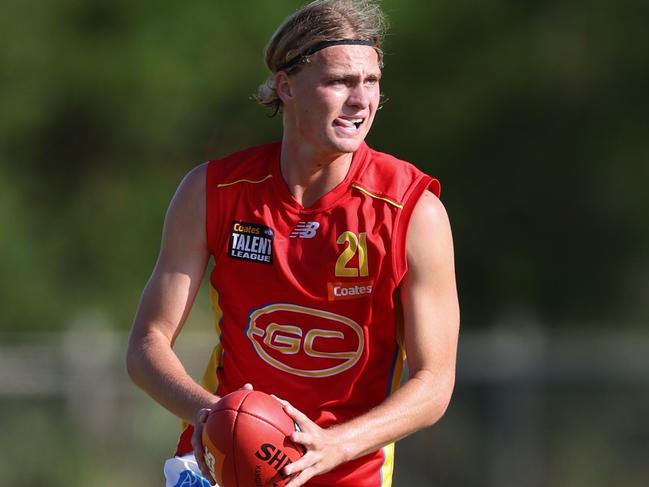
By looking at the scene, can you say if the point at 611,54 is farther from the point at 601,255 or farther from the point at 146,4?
the point at 146,4

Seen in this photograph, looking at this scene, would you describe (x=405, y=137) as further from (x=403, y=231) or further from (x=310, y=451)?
(x=310, y=451)

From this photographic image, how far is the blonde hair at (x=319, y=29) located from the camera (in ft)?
15.7

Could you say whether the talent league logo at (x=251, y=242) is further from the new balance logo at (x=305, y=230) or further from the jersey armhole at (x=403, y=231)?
the jersey armhole at (x=403, y=231)

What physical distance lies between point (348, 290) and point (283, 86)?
836mm

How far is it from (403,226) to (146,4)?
12019mm

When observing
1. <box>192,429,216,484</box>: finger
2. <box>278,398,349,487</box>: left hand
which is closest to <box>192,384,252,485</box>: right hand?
<box>192,429,216,484</box>: finger

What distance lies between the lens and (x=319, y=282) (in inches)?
189

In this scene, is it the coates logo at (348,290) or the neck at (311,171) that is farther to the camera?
the neck at (311,171)

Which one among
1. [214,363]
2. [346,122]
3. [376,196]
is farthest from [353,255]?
[214,363]

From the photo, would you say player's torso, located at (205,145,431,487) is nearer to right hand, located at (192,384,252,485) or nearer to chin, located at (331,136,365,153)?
chin, located at (331,136,365,153)

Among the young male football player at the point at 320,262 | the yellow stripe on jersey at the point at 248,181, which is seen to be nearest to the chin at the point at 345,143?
the young male football player at the point at 320,262

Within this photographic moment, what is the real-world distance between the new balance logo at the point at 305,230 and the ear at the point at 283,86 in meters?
0.49

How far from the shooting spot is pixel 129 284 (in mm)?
15312

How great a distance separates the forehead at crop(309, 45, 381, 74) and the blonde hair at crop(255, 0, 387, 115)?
0.13 ft
